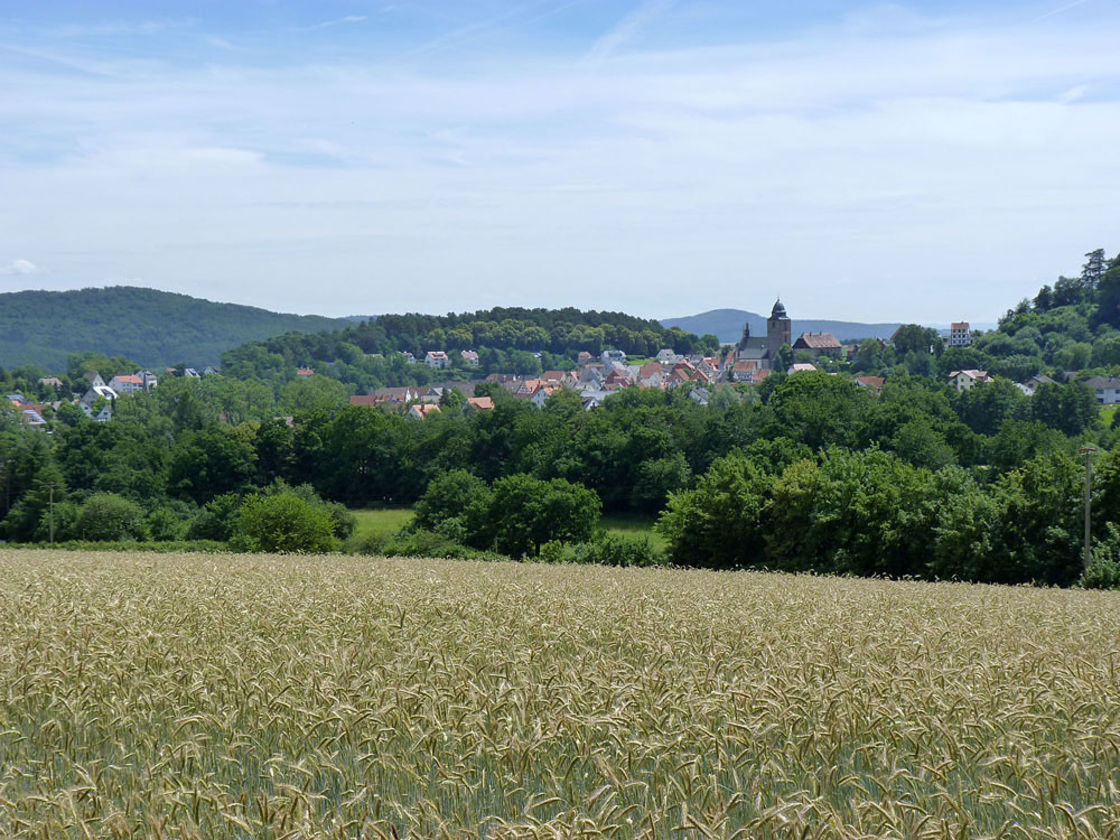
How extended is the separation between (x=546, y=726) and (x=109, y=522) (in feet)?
257

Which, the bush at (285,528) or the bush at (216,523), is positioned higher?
the bush at (285,528)

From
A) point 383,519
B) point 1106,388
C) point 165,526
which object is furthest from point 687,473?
point 1106,388

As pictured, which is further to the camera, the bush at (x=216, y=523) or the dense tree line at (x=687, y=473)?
the bush at (x=216, y=523)

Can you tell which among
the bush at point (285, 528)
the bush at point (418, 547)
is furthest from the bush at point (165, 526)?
the bush at point (418, 547)

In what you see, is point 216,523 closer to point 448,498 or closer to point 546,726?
point 448,498

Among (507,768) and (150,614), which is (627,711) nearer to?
(507,768)

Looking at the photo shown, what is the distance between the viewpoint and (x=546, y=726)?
24.6 feet

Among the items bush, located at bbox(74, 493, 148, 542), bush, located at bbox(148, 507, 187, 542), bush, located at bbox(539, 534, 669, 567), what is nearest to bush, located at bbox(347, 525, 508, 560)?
bush, located at bbox(539, 534, 669, 567)

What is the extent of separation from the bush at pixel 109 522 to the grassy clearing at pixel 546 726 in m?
70.9

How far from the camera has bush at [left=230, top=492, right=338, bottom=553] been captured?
62531mm

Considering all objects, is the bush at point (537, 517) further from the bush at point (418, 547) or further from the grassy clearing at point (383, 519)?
the grassy clearing at point (383, 519)

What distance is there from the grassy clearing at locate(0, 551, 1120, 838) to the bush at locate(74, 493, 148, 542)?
70.9 m

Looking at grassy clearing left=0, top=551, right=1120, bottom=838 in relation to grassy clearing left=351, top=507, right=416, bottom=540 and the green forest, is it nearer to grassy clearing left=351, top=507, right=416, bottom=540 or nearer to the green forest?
the green forest

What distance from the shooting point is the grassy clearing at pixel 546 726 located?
19.9ft
